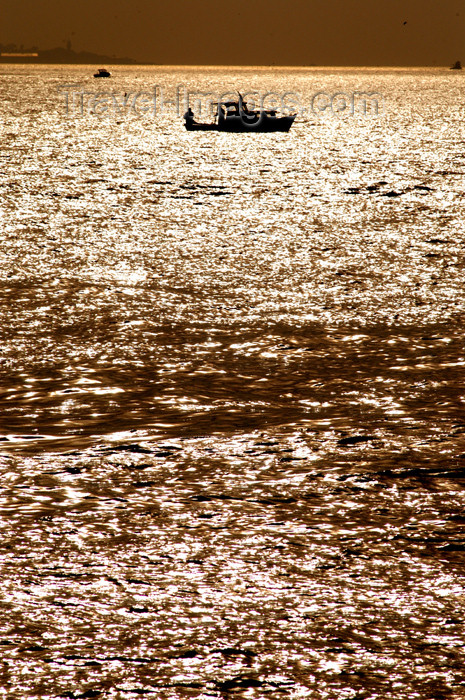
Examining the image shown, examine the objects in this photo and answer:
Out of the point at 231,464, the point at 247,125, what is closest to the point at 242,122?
the point at 247,125

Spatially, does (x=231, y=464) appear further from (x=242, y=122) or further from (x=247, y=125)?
(x=247, y=125)

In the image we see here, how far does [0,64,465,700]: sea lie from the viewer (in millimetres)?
6020

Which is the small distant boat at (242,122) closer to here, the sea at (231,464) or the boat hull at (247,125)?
the boat hull at (247,125)

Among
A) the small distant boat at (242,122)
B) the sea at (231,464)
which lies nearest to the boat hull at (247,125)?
the small distant boat at (242,122)

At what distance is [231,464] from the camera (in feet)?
30.8

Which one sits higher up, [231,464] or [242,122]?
[242,122]

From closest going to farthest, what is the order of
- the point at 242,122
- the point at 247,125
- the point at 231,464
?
the point at 231,464 < the point at 242,122 < the point at 247,125

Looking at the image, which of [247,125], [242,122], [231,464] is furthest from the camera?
[247,125]

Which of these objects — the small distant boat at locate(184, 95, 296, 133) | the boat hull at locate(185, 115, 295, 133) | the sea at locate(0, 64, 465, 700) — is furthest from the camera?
the small distant boat at locate(184, 95, 296, 133)

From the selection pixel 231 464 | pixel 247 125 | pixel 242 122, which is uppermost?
pixel 242 122

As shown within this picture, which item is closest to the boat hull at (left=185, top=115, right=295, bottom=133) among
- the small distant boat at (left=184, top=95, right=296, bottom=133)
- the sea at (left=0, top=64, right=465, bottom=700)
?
the small distant boat at (left=184, top=95, right=296, bottom=133)

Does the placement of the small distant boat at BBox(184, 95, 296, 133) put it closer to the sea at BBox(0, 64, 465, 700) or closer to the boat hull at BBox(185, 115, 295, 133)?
the boat hull at BBox(185, 115, 295, 133)

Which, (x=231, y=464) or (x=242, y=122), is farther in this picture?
(x=242, y=122)

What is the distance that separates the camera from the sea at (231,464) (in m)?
6.02
